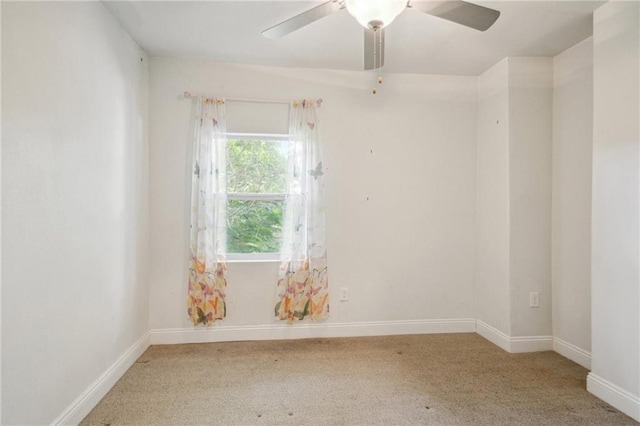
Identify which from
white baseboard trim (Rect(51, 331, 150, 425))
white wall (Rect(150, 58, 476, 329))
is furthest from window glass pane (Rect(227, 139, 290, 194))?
white baseboard trim (Rect(51, 331, 150, 425))

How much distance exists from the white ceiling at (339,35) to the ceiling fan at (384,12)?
0.56 meters

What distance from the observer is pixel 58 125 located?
163 centimetres

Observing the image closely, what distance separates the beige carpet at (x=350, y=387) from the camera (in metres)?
1.87

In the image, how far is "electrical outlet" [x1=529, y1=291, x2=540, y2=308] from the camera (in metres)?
2.77

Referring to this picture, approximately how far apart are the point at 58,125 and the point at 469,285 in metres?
3.38

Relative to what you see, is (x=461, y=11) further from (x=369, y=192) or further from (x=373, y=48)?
(x=369, y=192)

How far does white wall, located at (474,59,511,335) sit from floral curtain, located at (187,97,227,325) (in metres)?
2.40

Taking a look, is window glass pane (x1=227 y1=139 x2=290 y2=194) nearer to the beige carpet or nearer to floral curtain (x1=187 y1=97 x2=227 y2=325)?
floral curtain (x1=187 y1=97 x2=227 y2=325)

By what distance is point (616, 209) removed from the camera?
6.48 feet

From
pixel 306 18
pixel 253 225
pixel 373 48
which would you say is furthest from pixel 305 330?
pixel 306 18

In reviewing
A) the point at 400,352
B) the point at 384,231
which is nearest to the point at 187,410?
the point at 400,352

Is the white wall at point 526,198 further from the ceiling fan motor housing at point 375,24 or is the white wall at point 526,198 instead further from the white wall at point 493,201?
the ceiling fan motor housing at point 375,24

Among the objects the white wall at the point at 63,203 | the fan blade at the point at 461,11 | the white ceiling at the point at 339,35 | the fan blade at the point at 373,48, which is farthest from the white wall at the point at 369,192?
the fan blade at the point at 461,11

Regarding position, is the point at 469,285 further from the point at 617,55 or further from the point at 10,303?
the point at 10,303
